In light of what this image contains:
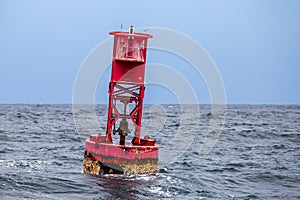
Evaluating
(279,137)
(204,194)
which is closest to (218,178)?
(204,194)

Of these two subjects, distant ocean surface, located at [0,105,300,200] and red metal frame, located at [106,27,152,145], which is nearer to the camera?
distant ocean surface, located at [0,105,300,200]

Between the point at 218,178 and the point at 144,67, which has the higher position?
the point at 144,67

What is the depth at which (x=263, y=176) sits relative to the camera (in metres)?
27.1

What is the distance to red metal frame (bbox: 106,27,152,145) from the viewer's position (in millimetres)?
23938

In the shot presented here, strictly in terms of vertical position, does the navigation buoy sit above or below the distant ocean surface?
above

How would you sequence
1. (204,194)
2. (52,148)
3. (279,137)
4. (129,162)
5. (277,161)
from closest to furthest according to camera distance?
1. (204,194)
2. (129,162)
3. (277,161)
4. (52,148)
5. (279,137)

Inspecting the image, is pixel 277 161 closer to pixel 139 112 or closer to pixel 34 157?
pixel 139 112

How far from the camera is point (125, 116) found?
24.7 metres

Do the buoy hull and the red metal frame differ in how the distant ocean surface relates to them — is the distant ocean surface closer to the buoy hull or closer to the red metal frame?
the buoy hull

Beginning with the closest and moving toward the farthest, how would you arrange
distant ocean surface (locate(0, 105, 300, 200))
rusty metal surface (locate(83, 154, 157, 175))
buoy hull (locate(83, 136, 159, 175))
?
distant ocean surface (locate(0, 105, 300, 200))
buoy hull (locate(83, 136, 159, 175))
rusty metal surface (locate(83, 154, 157, 175))

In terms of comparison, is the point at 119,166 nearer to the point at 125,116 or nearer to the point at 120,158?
the point at 120,158

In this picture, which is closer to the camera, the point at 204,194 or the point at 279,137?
the point at 204,194

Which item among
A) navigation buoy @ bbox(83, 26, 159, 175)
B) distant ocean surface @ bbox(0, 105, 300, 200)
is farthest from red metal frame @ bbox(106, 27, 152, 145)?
distant ocean surface @ bbox(0, 105, 300, 200)

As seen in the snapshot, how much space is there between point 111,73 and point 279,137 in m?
28.1
